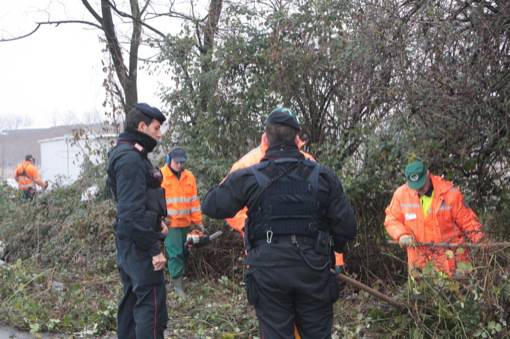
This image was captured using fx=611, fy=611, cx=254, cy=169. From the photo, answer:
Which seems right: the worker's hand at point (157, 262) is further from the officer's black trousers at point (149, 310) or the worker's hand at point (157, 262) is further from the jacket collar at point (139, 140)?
the jacket collar at point (139, 140)

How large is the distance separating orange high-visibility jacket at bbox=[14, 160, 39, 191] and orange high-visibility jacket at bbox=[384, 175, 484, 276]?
11912 millimetres

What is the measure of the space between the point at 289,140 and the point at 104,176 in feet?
27.0

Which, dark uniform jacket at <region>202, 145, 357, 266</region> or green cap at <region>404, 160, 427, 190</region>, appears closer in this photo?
dark uniform jacket at <region>202, 145, 357, 266</region>

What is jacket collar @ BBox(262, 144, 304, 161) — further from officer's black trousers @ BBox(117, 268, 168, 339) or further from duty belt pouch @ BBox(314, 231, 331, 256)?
officer's black trousers @ BBox(117, 268, 168, 339)

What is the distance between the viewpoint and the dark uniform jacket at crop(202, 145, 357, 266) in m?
3.75

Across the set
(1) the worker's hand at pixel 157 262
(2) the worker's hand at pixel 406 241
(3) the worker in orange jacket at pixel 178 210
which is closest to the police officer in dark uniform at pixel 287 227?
(1) the worker's hand at pixel 157 262

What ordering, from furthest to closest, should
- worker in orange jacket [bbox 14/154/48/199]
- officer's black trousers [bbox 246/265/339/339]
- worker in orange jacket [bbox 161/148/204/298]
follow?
worker in orange jacket [bbox 14/154/48/199], worker in orange jacket [bbox 161/148/204/298], officer's black trousers [bbox 246/265/339/339]

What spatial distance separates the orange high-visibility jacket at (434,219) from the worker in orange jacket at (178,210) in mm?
3054

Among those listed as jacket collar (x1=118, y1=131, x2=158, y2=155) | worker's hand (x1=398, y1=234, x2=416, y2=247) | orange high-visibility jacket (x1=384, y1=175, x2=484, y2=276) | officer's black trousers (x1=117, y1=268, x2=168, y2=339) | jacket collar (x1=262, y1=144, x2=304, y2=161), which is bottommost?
officer's black trousers (x1=117, y1=268, x2=168, y2=339)

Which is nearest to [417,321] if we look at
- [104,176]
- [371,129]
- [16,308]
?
[371,129]

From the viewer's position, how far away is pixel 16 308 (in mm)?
7070

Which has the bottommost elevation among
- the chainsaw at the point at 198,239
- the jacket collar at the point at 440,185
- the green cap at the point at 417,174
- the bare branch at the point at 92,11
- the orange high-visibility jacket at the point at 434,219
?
the chainsaw at the point at 198,239

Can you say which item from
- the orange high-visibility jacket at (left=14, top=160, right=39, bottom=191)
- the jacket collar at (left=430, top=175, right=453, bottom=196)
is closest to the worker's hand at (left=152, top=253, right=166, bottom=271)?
Answer: the jacket collar at (left=430, top=175, right=453, bottom=196)

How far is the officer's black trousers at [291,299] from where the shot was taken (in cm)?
374
